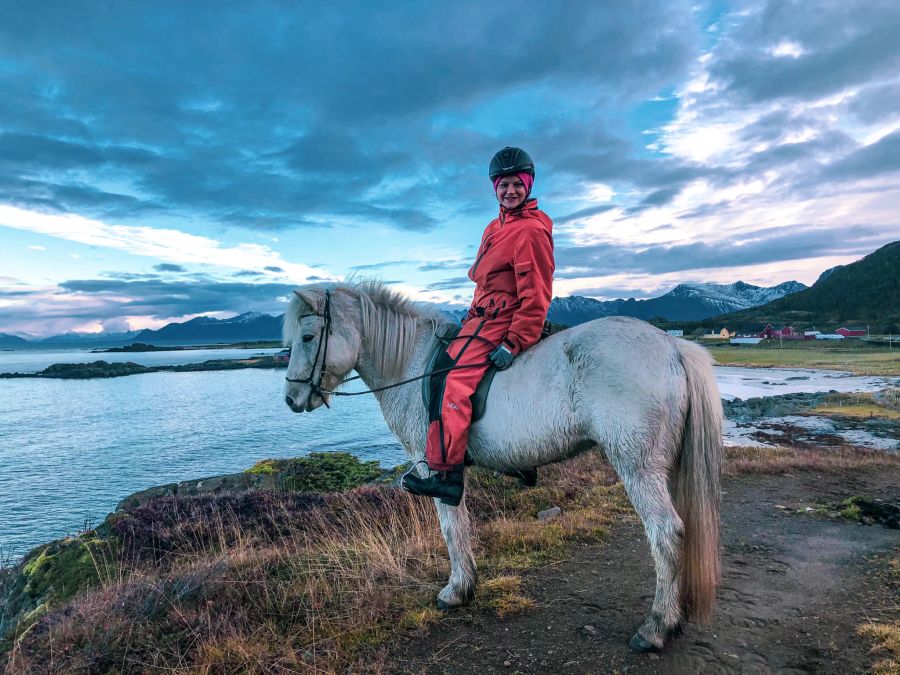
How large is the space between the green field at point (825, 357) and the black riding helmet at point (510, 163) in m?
40.4

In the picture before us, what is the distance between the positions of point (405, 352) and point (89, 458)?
75.4ft

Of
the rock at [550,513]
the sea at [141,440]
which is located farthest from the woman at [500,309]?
the sea at [141,440]

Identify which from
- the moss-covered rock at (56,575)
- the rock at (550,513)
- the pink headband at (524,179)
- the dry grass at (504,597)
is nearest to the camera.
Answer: the pink headband at (524,179)

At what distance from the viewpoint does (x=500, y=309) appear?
360 cm

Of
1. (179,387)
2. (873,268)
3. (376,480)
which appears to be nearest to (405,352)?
(376,480)

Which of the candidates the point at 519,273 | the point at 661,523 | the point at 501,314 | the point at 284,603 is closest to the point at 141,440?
the point at 284,603

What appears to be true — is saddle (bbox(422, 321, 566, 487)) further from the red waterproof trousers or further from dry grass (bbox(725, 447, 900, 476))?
dry grass (bbox(725, 447, 900, 476))

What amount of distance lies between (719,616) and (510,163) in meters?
3.96

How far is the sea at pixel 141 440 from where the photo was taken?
14.1m

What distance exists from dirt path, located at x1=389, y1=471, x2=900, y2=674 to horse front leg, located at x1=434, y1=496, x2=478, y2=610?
5.7 inches

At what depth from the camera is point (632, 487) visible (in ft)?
10.0

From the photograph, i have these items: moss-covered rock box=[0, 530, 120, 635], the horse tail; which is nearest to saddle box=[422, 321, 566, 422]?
the horse tail

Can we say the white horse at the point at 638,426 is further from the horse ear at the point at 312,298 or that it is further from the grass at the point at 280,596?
the grass at the point at 280,596

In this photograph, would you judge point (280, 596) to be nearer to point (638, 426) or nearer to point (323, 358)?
point (323, 358)
